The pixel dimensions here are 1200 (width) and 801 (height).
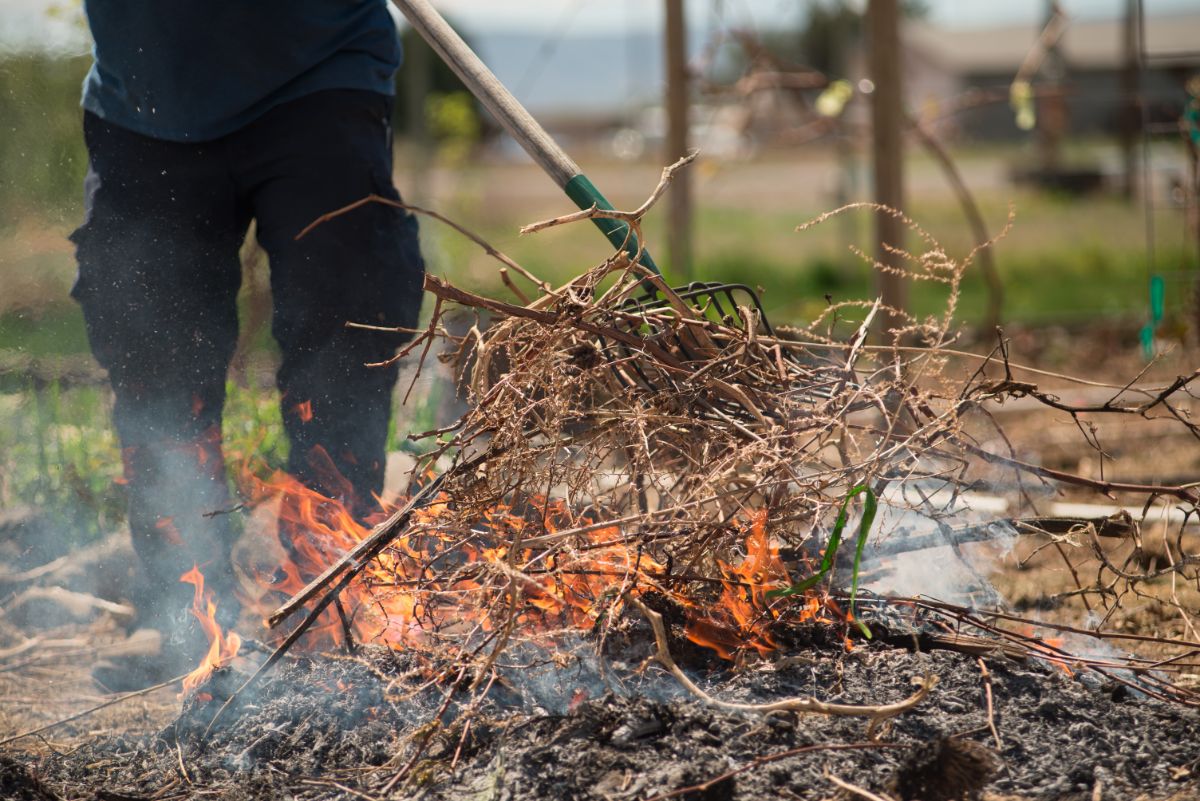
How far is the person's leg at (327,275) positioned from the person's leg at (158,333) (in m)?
0.17

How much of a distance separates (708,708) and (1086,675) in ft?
2.55

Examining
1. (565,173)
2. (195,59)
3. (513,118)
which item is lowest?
(565,173)

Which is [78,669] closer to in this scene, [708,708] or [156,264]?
[156,264]

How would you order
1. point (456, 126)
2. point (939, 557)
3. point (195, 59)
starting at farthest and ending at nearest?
point (456, 126) → point (195, 59) → point (939, 557)

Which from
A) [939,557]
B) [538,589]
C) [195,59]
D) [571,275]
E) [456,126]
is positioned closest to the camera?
[538,589]

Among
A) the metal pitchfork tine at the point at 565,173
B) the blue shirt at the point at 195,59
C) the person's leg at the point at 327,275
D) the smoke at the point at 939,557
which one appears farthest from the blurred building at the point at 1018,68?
the blue shirt at the point at 195,59

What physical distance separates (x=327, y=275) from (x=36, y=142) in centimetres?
92

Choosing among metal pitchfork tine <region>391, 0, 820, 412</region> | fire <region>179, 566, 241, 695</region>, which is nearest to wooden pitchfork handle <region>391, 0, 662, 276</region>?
metal pitchfork tine <region>391, 0, 820, 412</region>

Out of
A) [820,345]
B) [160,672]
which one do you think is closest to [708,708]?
[820,345]

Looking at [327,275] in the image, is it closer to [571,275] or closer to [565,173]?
[565,173]

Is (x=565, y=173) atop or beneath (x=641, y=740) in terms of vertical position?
atop

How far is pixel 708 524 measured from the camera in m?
A: 2.19

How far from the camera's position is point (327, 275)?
121 inches

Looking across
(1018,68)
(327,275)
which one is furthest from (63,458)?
(1018,68)
